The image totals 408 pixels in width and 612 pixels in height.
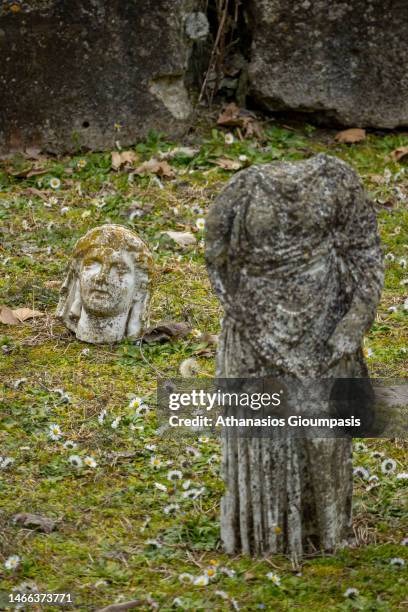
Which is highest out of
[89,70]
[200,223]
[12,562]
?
[89,70]

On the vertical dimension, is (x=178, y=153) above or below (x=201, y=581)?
above

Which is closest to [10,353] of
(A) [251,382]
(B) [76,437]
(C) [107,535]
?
(B) [76,437]

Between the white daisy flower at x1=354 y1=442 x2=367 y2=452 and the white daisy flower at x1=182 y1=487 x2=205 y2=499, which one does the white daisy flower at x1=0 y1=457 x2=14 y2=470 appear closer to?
the white daisy flower at x1=182 y1=487 x2=205 y2=499

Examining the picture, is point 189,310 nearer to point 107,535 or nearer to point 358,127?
point 107,535

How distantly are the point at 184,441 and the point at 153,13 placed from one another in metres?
4.77

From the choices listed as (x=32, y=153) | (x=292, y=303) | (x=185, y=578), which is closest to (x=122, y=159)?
(x=32, y=153)

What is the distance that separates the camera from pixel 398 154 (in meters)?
10.2

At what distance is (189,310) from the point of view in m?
7.97

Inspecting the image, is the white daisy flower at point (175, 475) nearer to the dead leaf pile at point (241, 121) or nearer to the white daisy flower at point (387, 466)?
the white daisy flower at point (387, 466)

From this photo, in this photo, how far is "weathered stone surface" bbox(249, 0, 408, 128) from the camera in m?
10.3

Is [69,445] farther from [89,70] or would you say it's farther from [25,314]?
[89,70]

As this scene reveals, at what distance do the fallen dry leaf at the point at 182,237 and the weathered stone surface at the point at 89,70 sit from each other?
1.59 metres

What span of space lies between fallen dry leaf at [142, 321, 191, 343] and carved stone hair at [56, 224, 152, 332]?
0.17m

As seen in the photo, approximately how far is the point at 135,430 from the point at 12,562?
1.45 metres
